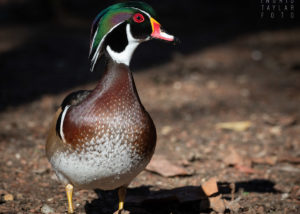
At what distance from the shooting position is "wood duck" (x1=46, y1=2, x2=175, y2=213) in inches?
106

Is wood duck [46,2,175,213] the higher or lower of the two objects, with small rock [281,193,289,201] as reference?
higher

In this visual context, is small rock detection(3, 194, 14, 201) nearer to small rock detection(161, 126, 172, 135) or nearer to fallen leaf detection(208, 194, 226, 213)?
fallen leaf detection(208, 194, 226, 213)

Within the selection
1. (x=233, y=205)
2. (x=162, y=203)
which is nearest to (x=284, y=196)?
(x=233, y=205)

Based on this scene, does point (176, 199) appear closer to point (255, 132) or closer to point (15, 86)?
point (255, 132)

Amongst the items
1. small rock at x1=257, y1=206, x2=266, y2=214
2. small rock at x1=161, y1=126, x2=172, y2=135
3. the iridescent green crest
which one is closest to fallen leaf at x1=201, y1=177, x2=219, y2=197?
small rock at x1=257, y1=206, x2=266, y2=214

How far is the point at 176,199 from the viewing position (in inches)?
134

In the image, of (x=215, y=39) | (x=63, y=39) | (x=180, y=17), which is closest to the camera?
(x=63, y=39)

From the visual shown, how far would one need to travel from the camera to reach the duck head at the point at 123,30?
2732 millimetres

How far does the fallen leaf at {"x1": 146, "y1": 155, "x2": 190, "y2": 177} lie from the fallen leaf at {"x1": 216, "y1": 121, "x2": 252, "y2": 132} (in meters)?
1.34

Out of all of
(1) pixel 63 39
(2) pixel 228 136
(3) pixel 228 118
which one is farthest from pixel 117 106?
(1) pixel 63 39

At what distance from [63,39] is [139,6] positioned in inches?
224

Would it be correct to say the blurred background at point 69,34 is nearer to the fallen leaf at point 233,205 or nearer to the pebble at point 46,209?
the pebble at point 46,209

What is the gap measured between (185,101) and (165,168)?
2108 millimetres

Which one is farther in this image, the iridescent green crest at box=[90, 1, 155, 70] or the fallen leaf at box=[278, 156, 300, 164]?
the fallen leaf at box=[278, 156, 300, 164]
